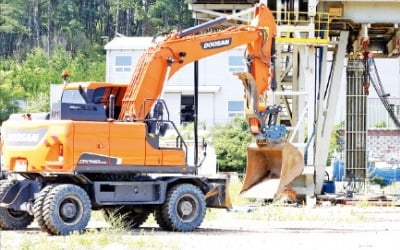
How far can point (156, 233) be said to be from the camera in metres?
22.9

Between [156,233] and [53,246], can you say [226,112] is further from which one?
[53,246]

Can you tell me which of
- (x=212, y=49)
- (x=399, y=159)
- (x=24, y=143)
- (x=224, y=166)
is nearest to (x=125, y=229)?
(x=24, y=143)

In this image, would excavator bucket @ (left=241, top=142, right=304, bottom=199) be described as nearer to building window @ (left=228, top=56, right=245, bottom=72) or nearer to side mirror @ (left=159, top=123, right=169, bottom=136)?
side mirror @ (left=159, top=123, right=169, bottom=136)

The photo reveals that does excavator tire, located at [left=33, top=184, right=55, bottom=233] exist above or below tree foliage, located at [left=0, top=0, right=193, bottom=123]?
below

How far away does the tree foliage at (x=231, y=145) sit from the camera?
188 ft

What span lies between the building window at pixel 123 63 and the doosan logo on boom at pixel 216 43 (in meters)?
48.2

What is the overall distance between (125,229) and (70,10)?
8604 cm

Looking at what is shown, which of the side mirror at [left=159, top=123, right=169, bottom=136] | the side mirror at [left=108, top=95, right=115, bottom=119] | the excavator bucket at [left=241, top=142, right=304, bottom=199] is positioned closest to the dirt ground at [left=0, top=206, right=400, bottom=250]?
the excavator bucket at [left=241, top=142, right=304, bottom=199]

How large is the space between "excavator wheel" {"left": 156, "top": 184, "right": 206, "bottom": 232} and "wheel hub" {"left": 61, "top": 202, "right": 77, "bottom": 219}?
7.91 ft

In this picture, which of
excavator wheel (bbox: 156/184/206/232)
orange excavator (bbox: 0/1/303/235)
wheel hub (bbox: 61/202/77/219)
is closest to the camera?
wheel hub (bbox: 61/202/77/219)

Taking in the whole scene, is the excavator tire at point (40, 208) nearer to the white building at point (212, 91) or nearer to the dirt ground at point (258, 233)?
the dirt ground at point (258, 233)

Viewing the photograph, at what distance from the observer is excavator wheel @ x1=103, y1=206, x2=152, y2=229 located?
24547 millimetres

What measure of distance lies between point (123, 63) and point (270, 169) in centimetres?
4621

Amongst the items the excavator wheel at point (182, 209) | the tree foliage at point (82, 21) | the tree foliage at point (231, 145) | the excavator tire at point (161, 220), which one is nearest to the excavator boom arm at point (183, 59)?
the excavator wheel at point (182, 209)
